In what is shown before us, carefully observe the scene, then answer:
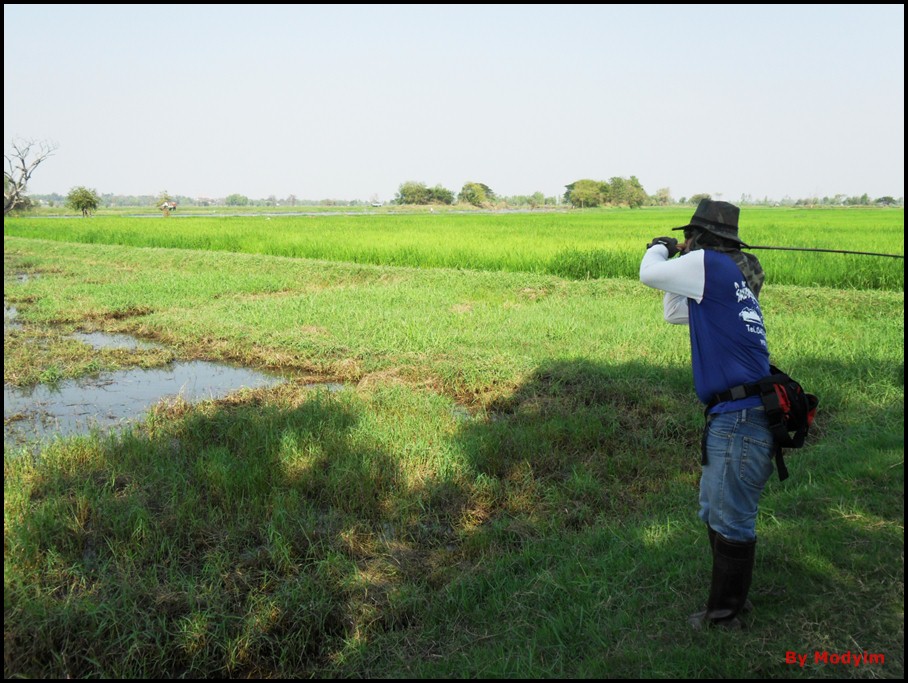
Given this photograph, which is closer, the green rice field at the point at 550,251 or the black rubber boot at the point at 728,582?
the black rubber boot at the point at 728,582

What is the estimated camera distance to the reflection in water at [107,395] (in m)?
5.85

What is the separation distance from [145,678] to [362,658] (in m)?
0.86

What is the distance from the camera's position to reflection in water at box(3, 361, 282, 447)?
5.85 metres

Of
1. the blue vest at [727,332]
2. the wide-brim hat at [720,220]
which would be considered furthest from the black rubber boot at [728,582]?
the wide-brim hat at [720,220]

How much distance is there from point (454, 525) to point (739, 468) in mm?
1986

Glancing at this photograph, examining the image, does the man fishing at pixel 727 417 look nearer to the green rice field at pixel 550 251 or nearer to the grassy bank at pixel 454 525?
the grassy bank at pixel 454 525

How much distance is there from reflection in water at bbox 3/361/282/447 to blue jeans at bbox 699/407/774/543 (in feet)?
15.3

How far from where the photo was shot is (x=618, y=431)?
538 cm

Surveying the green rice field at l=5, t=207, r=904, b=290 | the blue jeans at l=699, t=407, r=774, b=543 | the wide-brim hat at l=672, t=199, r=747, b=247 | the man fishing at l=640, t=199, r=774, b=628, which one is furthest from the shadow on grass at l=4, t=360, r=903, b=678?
the green rice field at l=5, t=207, r=904, b=290

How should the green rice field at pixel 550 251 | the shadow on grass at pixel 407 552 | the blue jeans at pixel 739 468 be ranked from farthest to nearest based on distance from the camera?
the green rice field at pixel 550 251 < the shadow on grass at pixel 407 552 < the blue jeans at pixel 739 468

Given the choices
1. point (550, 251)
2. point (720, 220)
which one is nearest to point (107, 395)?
point (720, 220)

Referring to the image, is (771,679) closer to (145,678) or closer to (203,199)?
(145,678)

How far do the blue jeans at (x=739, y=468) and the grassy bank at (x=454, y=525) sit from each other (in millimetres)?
420

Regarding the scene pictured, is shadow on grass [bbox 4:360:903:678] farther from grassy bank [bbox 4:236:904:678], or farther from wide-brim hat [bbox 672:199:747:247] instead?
wide-brim hat [bbox 672:199:747:247]
